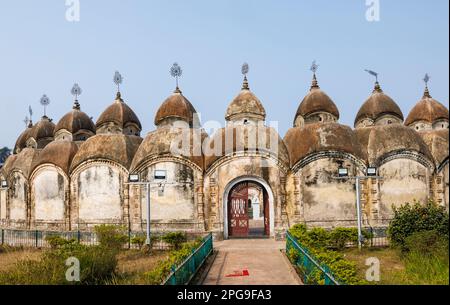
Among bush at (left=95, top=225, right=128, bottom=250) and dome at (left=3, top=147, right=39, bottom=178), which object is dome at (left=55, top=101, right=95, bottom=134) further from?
bush at (left=95, top=225, right=128, bottom=250)

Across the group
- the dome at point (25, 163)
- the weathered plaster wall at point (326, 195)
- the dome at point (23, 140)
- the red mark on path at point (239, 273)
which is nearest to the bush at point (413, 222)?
the weathered plaster wall at point (326, 195)

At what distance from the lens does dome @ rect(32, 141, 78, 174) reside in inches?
942

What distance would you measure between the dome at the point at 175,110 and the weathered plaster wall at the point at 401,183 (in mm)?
11726

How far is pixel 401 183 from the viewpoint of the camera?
67.5 ft

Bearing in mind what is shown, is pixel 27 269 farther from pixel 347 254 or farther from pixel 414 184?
pixel 414 184

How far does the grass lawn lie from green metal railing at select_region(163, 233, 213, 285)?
444 cm

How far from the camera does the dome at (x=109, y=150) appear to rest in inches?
882

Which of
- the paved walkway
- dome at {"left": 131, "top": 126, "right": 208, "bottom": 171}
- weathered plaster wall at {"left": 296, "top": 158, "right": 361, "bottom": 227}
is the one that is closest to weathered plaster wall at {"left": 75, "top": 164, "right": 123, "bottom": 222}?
dome at {"left": 131, "top": 126, "right": 208, "bottom": 171}

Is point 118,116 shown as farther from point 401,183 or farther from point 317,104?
point 401,183

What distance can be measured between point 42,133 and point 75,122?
5306mm

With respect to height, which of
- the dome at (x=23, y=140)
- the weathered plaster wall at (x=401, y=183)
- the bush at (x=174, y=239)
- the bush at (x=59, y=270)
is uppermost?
the dome at (x=23, y=140)

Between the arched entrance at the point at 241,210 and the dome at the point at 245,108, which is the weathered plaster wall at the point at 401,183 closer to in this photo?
the arched entrance at the point at 241,210

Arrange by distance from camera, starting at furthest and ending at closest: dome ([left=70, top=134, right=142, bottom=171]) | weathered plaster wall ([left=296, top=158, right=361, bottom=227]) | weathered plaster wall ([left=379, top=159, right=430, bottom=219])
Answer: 1. dome ([left=70, top=134, right=142, bottom=171])
2. weathered plaster wall ([left=379, top=159, right=430, bottom=219])
3. weathered plaster wall ([left=296, top=158, right=361, bottom=227])
